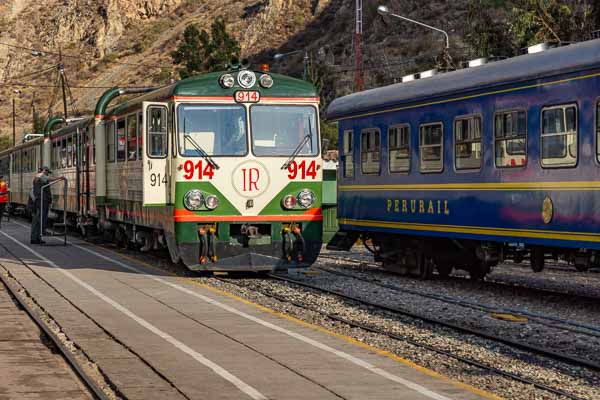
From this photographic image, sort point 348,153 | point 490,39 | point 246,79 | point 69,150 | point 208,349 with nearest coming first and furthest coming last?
point 208,349
point 246,79
point 348,153
point 69,150
point 490,39

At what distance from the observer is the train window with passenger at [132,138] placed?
2117 cm

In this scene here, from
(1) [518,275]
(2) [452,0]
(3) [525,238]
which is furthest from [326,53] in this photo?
(3) [525,238]

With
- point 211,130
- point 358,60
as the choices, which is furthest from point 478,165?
point 358,60

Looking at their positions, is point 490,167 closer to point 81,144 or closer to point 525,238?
point 525,238

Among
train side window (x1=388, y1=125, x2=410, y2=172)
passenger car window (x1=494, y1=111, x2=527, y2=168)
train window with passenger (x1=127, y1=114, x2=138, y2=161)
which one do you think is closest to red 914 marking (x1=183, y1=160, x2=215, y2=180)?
train window with passenger (x1=127, y1=114, x2=138, y2=161)

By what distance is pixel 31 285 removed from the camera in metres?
17.8

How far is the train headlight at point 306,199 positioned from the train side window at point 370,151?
176cm

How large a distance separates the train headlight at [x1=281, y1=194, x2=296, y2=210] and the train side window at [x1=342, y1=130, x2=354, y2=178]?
2.65 m

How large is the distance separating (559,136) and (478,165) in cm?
218

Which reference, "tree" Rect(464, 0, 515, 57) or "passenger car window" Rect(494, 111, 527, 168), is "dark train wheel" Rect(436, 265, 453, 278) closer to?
"passenger car window" Rect(494, 111, 527, 168)

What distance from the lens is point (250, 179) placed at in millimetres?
19203

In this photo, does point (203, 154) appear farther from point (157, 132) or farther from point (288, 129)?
point (288, 129)

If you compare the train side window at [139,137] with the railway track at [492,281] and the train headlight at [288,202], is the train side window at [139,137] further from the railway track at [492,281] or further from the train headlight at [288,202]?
the railway track at [492,281]

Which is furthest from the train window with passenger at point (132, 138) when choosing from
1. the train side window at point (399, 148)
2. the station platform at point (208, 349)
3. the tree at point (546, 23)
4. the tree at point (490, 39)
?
the tree at point (490, 39)
